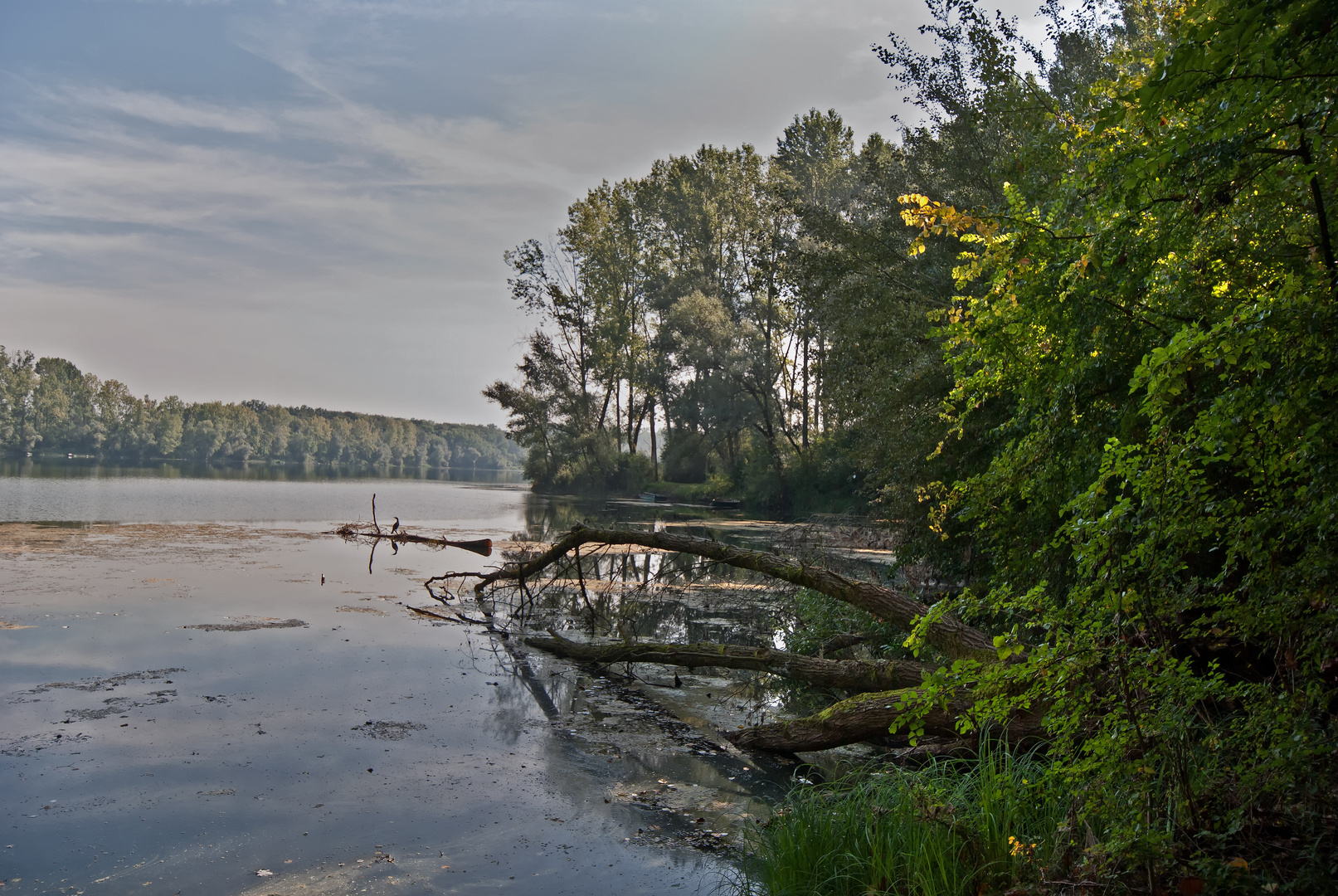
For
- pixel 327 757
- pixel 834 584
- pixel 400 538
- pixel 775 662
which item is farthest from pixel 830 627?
pixel 400 538

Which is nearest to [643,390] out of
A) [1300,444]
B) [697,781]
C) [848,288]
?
[848,288]

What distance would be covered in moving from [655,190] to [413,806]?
140 ft

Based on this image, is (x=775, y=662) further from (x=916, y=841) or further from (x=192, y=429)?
(x=192, y=429)

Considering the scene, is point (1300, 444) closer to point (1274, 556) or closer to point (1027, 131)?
point (1274, 556)

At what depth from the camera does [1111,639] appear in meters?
3.53

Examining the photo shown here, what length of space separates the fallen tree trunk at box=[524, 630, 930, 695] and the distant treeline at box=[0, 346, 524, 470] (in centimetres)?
9591

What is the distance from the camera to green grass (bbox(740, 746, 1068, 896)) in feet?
12.1

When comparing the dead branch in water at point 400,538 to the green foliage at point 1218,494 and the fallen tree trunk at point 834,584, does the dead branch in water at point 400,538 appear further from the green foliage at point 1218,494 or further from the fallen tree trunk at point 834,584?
the green foliage at point 1218,494

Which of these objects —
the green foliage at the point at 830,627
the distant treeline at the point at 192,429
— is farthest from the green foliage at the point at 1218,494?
the distant treeline at the point at 192,429

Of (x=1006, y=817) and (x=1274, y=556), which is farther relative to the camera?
(x=1006, y=817)

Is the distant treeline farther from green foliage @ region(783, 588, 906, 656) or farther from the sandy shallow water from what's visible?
green foliage @ region(783, 588, 906, 656)

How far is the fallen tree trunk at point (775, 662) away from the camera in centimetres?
680

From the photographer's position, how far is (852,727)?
6.05 metres

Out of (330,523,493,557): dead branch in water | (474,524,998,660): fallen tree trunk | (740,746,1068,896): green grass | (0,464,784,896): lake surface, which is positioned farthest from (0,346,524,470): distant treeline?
(740,746,1068,896): green grass
